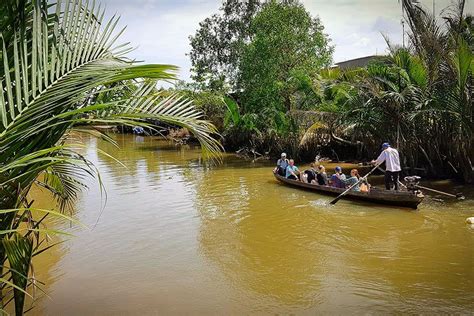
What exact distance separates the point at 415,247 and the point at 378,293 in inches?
104

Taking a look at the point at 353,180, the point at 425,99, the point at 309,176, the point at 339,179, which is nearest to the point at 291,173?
the point at 309,176

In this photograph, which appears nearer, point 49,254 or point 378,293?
point 378,293

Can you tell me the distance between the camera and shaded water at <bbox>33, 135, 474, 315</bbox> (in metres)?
7.00

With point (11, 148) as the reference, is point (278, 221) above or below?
below

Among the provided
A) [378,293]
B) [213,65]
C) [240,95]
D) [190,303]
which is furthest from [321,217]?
[213,65]

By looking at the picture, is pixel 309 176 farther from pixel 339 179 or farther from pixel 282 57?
pixel 282 57

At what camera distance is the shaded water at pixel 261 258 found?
7.00 metres

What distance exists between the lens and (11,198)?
292cm

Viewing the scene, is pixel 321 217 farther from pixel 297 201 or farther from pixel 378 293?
pixel 378 293

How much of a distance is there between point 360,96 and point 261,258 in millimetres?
8921

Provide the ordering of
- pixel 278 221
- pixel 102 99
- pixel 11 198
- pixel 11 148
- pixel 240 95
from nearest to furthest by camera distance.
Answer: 1. pixel 11 148
2. pixel 11 198
3. pixel 102 99
4. pixel 278 221
5. pixel 240 95

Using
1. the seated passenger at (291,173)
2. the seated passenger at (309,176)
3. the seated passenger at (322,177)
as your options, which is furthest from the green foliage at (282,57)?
the seated passenger at (322,177)

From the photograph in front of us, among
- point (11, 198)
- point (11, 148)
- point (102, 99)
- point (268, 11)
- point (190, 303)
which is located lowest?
point (190, 303)

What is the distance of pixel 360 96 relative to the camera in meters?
16.0
